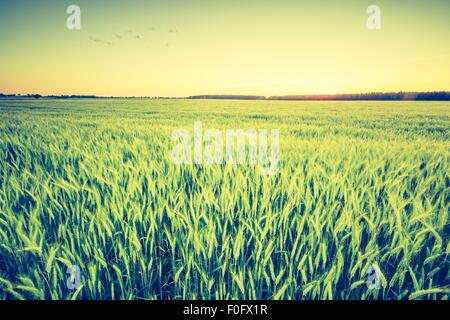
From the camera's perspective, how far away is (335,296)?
3.66ft

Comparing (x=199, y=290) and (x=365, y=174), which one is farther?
(x=365, y=174)

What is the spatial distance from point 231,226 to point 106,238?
62 cm

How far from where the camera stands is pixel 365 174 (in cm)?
213

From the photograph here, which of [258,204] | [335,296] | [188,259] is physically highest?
[258,204]

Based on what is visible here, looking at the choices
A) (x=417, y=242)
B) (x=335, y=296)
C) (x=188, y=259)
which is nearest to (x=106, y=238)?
(x=188, y=259)

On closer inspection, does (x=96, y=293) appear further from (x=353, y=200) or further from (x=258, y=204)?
(x=353, y=200)
